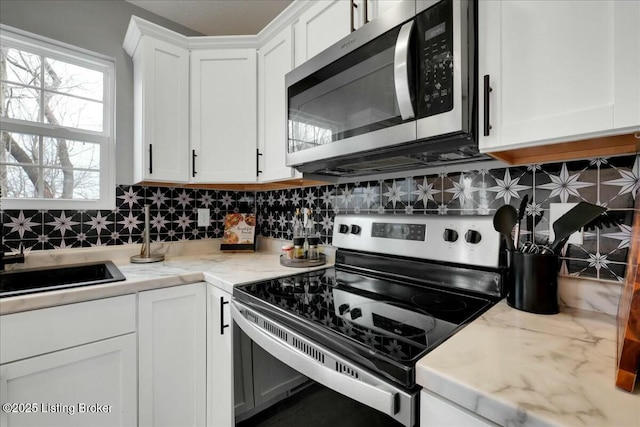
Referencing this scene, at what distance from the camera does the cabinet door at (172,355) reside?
1.25 m

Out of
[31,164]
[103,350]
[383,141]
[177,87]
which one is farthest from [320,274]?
[31,164]

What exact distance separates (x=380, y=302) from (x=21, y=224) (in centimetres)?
186

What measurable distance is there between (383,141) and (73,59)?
199 centimetres

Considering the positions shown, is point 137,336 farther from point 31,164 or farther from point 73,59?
point 73,59

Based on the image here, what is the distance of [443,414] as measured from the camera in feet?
1.68

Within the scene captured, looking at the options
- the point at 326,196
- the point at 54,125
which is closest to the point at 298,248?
the point at 326,196

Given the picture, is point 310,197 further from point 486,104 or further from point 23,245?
point 23,245

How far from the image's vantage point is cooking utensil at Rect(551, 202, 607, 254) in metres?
0.72

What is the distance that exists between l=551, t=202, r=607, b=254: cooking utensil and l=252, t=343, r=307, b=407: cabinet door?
0.79m

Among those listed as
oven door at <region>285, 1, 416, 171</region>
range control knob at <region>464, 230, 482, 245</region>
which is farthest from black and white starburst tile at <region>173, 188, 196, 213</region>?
range control knob at <region>464, 230, 482, 245</region>

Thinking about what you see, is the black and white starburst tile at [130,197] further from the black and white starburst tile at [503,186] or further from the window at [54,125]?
the black and white starburst tile at [503,186]

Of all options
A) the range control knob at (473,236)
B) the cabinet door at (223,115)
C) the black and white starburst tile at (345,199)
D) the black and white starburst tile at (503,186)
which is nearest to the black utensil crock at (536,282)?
the range control knob at (473,236)

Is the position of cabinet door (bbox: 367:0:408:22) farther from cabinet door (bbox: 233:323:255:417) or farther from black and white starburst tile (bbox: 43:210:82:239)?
black and white starburst tile (bbox: 43:210:82:239)

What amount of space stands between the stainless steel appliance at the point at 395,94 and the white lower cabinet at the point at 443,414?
25.1 inches
